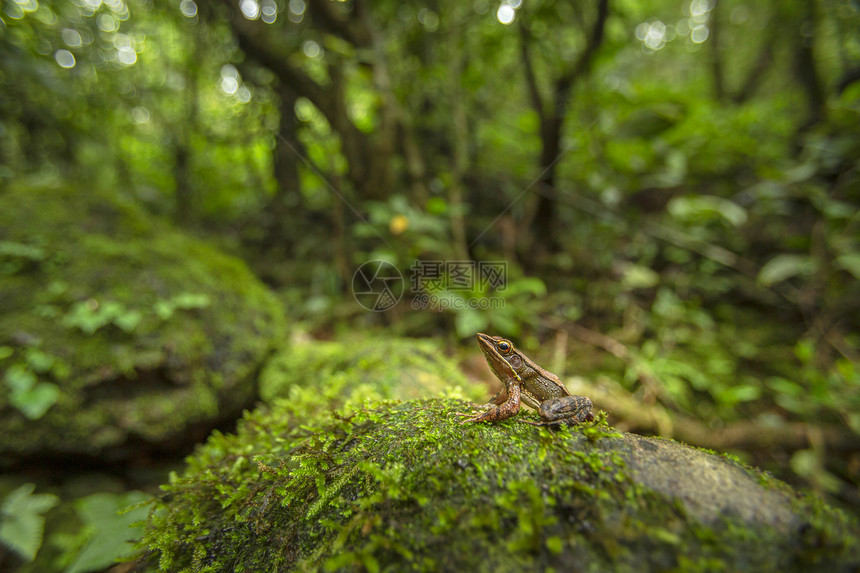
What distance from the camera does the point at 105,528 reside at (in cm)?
259

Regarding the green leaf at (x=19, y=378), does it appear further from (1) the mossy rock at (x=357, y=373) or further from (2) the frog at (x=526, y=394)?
(2) the frog at (x=526, y=394)

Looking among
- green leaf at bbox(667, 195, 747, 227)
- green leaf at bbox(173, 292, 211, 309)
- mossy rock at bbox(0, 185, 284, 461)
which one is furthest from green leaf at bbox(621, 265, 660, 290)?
green leaf at bbox(173, 292, 211, 309)

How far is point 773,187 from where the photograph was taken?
5820 mm

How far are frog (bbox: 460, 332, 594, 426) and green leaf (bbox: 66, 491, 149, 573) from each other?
2.18 meters

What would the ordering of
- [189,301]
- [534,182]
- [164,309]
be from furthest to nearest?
[534,182]
[189,301]
[164,309]

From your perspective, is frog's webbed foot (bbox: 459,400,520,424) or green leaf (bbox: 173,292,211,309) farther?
green leaf (bbox: 173,292,211,309)

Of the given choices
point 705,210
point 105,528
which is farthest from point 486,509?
point 705,210

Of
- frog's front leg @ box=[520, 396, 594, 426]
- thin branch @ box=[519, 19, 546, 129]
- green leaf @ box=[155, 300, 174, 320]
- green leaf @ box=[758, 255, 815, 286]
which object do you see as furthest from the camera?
thin branch @ box=[519, 19, 546, 129]

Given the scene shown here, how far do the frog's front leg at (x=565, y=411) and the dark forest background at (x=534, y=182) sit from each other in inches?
101

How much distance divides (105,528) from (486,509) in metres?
3.15

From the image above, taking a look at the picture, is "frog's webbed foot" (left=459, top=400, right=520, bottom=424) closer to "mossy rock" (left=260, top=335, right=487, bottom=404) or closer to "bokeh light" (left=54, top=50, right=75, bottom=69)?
"mossy rock" (left=260, top=335, right=487, bottom=404)

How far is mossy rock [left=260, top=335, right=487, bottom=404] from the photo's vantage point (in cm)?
264

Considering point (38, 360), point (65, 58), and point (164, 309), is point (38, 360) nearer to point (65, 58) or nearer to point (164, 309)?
point (164, 309)

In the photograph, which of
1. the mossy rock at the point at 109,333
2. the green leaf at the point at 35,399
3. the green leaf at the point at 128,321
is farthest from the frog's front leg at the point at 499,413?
the green leaf at the point at 35,399
